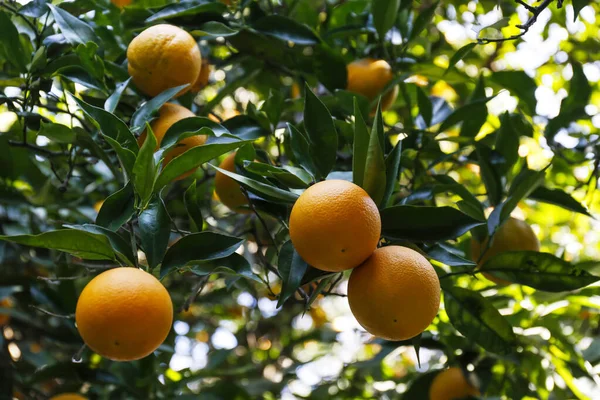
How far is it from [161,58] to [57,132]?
275mm

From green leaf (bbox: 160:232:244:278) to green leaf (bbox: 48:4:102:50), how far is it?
1.91 ft

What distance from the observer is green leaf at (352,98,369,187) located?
120 centimetres

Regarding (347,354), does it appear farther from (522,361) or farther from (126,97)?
(126,97)

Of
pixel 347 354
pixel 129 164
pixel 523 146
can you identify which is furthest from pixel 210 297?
pixel 523 146

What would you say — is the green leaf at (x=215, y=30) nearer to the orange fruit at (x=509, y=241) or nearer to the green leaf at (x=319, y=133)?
the green leaf at (x=319, y=133)

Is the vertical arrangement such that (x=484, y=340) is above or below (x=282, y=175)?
below

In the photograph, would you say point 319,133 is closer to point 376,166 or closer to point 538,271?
point 376,166

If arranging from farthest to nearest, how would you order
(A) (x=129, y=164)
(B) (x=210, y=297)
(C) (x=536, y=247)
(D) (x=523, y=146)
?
(D) (x=523, y=146)
(B) (x=210, y=297)
(C) (x=536, y=247)
(A) (x=129, y=164)

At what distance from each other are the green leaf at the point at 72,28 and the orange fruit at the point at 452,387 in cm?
129

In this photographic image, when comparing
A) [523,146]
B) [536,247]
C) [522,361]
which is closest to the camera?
[536,247]

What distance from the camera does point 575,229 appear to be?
10.2 ft

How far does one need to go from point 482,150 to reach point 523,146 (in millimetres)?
1608

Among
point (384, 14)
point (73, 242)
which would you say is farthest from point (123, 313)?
point (384, 14)

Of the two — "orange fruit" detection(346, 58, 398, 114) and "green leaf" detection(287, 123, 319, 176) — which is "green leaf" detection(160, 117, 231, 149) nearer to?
"green leaf" detection(287, 123, 319, 176)
